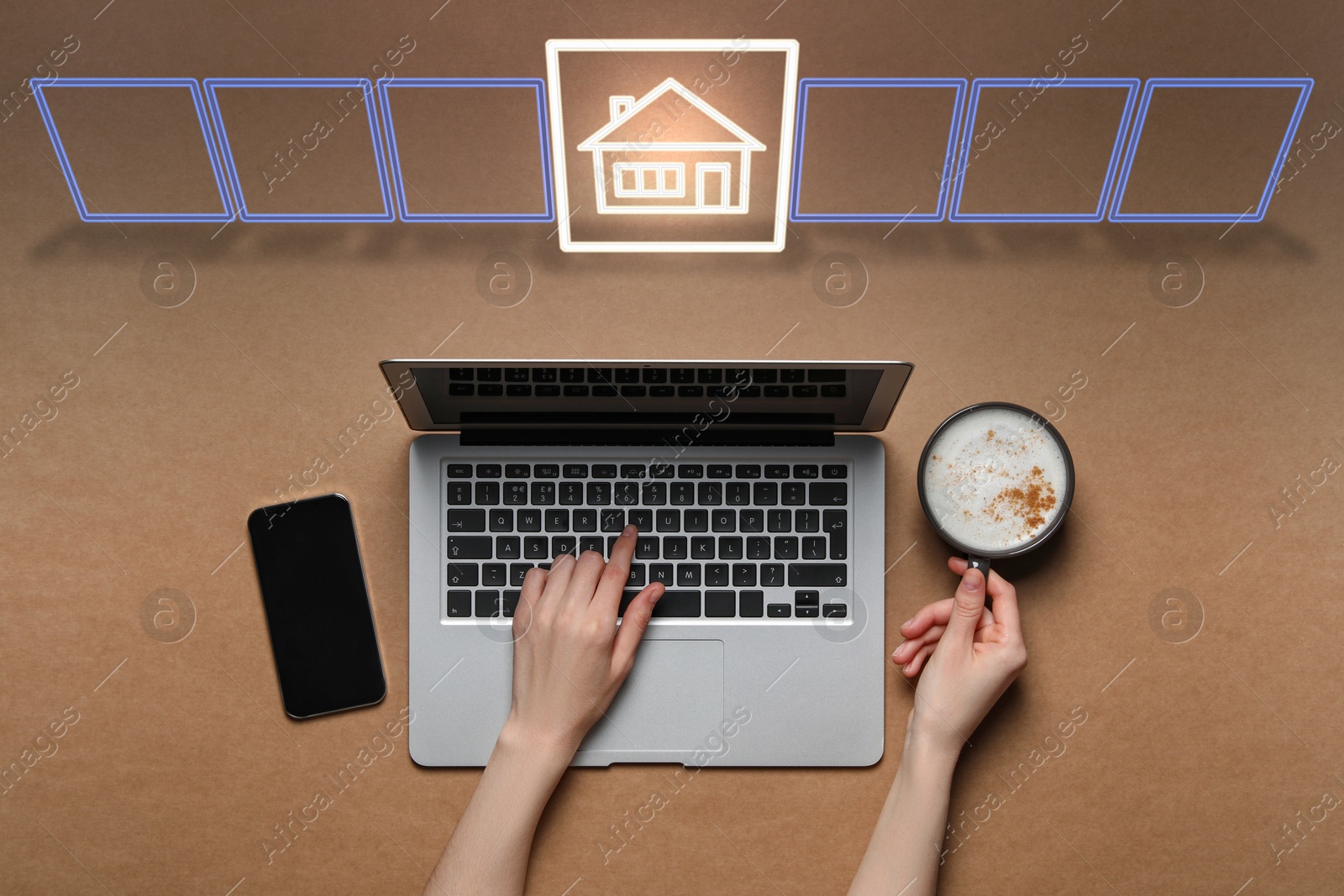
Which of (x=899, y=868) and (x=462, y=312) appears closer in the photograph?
(x=899, y=868)

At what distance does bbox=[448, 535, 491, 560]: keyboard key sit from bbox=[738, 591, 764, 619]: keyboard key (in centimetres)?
32

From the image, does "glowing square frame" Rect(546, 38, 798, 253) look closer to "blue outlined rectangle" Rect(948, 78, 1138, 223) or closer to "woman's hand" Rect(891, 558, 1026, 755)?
"blue outlined rectangle" Rect(948, 78, 1138, 223)

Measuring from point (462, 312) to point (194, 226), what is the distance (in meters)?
0.38

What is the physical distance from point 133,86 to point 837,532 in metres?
1.09

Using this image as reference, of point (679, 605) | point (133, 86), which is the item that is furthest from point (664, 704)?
point (133, 86)

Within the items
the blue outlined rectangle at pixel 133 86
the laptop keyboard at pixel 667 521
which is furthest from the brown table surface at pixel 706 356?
the laptop keyboard at pixel 667 521

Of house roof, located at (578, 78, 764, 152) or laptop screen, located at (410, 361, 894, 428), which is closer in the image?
laptop screen, located at (410, 361, 894, 428)

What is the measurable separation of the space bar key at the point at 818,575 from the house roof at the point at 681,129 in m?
0.54

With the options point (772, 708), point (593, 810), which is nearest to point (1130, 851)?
point (772, 708)

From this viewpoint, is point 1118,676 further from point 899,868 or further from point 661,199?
point 661,199

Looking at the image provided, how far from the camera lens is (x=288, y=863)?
0.95 meters

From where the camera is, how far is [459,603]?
0.93 m

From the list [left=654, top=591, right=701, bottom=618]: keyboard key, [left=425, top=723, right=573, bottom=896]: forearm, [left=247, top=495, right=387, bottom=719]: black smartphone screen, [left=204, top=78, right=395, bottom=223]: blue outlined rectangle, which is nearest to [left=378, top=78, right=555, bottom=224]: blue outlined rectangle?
[left=204, top=78, right=395, bottom=223]: blue outlined rectangle

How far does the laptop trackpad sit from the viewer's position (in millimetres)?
932
